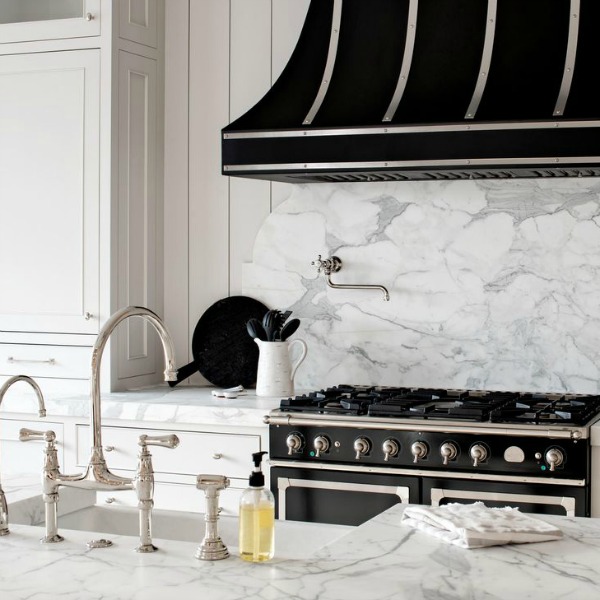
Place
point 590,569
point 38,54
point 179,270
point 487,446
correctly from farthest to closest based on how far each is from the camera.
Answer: point 179,270 < point 38,54 < point 487,446 < point 590,569

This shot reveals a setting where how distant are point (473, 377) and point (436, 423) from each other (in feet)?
2.43

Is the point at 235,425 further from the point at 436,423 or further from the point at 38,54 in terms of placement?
the point at 38,54

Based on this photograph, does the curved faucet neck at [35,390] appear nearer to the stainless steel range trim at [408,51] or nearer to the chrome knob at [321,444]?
the chrome knob at [321,444]

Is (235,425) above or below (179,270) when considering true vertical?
below

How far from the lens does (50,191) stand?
13.3ft

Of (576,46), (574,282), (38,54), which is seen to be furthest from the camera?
(38,54)

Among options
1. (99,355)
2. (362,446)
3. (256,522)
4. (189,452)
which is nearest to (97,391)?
(99,355)

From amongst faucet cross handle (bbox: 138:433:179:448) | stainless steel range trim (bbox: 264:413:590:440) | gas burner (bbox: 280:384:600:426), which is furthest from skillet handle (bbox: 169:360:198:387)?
faucet cross handle (bbox: 138:433:179:448)

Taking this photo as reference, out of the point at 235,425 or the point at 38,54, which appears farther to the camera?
the point at 38,54

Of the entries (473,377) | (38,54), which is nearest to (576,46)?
(473,377)

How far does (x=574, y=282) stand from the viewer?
148 inches

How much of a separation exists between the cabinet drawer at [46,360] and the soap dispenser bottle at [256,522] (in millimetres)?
2431

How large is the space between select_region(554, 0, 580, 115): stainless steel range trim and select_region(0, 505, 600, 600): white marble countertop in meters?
1.80

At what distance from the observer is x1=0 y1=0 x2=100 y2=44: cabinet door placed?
396cm
